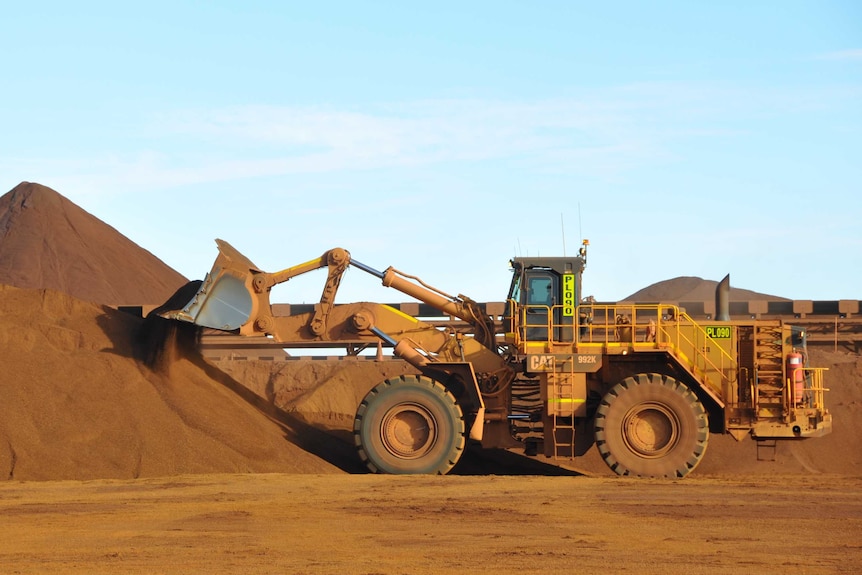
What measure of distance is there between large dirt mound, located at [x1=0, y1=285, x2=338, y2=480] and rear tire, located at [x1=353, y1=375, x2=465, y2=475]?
3.77 ft

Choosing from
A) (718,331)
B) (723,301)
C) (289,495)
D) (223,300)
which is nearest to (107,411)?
(223,300)

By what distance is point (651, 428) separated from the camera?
19.4m

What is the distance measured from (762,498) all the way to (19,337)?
521 inches

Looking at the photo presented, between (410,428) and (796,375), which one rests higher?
(796,375)

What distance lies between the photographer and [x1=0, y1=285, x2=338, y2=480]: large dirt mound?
18.4 m

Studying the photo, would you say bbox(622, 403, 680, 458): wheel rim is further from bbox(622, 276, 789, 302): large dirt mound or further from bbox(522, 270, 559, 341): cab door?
bbox(622, 276, 789, 302): large dirt mound

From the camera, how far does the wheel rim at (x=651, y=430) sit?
19.3 m

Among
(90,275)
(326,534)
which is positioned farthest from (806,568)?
(90,275)

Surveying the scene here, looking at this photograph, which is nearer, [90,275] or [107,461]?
[107,461]

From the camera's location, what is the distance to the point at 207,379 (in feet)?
73.3

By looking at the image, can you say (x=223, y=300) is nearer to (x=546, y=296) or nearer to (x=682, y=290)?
(x=546, y=296)

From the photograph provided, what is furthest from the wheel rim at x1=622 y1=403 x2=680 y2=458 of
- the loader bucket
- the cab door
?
the loader bucket

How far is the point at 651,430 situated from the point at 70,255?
151 feet

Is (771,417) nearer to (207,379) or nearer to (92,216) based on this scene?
(207,379)
